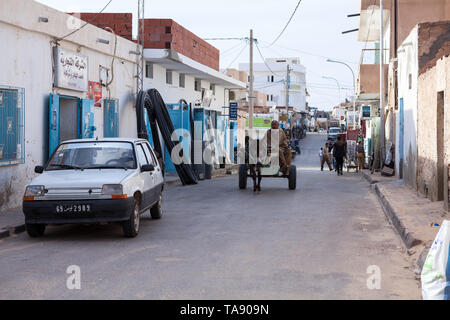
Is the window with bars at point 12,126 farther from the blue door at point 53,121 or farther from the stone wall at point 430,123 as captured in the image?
the stone wall at point 430,123

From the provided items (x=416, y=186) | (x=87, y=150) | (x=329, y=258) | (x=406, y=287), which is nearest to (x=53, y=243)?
(x=87, y=150)

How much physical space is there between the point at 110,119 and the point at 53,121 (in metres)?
5.12

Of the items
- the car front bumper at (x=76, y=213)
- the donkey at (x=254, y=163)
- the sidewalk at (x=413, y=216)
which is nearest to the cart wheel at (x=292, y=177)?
the donkey at (x=254, y=163)

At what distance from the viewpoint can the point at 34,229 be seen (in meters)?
10.4

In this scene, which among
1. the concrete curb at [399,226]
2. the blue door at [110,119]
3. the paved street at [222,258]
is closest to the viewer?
the paved street at [222,258]

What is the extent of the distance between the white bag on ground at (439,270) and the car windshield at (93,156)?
6.34m

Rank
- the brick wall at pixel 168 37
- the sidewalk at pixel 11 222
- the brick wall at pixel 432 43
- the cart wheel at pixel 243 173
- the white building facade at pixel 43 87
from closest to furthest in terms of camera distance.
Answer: the sidewalk at pixel 11 222
the white building facade at pixel 43 87
the brick wall at pixel 432 43
the cart wheel at pixel 243 173
the brick wall at pixel 168 37

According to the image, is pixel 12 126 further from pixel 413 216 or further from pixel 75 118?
pixel 413 216

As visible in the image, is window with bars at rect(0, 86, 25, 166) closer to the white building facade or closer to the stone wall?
the white building facade

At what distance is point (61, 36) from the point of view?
17172 mm

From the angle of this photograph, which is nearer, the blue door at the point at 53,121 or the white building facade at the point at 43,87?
the white building facade at the point at 43,87

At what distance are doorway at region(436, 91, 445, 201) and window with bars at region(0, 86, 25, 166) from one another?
31.0 feet

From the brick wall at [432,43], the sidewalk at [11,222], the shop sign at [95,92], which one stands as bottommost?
the sidewalk at [11,222]

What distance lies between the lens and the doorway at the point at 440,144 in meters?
14.1
